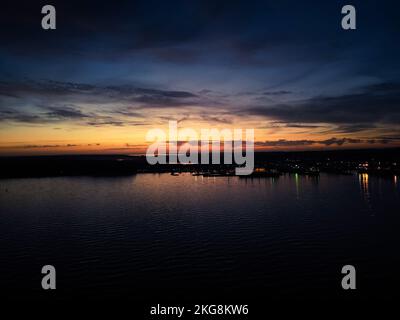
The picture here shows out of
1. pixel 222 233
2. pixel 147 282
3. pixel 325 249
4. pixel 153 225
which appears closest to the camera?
pixel 147 282

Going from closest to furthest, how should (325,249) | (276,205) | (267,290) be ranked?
(267,290)
(325,249)
(276,205)

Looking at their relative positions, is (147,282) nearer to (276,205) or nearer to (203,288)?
(203,288)

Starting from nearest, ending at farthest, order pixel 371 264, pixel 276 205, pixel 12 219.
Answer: pixel 371 264 < pixel 12 219 < pixel 276 205
